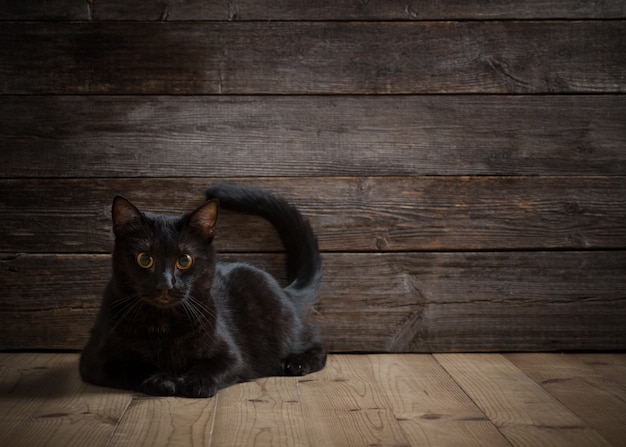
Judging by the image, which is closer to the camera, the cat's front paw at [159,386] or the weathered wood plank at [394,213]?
the cat's front paw at [159,386]

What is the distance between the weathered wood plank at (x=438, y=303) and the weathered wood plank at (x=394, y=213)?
5 cm

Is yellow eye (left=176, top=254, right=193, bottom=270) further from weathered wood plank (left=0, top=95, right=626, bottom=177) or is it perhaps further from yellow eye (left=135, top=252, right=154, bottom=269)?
weathered wood plank (left=0, top=95, right=626, bottom=177)

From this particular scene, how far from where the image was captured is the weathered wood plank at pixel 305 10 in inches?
87.6

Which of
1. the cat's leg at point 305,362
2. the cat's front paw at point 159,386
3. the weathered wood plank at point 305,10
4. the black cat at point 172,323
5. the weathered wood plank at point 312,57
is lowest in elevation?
the cat's leg at point 305,362

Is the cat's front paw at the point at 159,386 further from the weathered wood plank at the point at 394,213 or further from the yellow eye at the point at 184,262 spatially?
the weathered wood plank at the point at 394,213

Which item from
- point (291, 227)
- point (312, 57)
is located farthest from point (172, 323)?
point (312, 57)

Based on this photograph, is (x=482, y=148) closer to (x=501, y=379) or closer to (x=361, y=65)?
(x=361, y=65)

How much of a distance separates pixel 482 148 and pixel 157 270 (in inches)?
43.9

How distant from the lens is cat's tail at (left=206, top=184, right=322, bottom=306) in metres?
2.21

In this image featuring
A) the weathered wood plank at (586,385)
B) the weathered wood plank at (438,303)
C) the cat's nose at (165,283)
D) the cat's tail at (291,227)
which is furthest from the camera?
the weathered wood plank at (438,303)

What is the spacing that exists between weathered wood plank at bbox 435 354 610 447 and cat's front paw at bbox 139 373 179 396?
2.42 ft

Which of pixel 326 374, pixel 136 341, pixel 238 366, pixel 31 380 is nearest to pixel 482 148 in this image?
pixel 326 374

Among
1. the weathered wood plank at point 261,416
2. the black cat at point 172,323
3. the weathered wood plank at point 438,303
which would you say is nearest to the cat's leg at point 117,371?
the black cat at point 172,323

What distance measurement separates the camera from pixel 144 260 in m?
1.83
